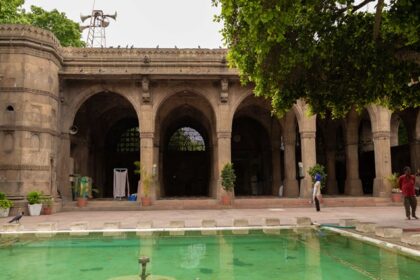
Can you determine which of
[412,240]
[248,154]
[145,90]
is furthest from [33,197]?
[248,154]

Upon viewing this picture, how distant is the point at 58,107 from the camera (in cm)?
1866

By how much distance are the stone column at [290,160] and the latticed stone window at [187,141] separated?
880 cm

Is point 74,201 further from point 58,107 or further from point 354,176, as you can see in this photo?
point 354,176

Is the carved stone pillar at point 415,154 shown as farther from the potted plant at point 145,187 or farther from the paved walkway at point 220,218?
the potted plant at point 145,187

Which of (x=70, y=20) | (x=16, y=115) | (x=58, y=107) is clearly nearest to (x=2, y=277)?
(x=16, y=115)

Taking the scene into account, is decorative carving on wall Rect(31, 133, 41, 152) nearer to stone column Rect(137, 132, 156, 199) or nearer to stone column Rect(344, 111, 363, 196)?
stone column Rect(137, 132, 156, 199)

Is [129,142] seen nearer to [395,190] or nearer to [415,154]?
[395,190]

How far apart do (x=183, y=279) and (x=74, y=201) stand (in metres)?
15.3

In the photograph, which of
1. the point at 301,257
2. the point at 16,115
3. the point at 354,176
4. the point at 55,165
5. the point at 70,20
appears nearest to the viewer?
the point at 301,257

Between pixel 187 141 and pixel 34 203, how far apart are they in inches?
614

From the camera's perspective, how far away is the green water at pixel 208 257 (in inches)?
248

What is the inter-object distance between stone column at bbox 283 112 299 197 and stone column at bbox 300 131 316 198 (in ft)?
7.96

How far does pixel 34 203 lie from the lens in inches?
632

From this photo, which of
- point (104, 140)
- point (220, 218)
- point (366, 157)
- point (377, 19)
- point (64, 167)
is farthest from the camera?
point (366, 157)
